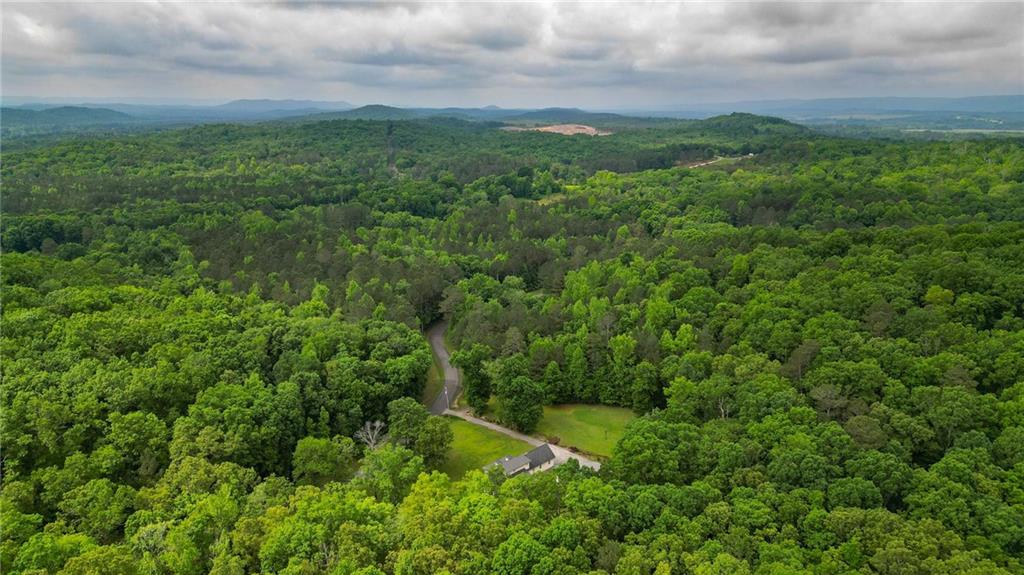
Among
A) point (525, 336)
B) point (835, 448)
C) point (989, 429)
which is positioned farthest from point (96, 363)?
point (989, 429)

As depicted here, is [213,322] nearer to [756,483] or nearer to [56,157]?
[756,483]

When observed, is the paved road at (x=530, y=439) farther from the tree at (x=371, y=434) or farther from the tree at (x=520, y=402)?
the tree at (x=371, y=434)

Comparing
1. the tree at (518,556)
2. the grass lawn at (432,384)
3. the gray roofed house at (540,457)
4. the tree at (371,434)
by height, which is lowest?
the grass lawn at (432,384)

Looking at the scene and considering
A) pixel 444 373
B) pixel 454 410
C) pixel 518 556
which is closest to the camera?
pixel 518 556

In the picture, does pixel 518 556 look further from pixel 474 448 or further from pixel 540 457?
pixel 474 448

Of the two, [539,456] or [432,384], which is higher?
[539,456]

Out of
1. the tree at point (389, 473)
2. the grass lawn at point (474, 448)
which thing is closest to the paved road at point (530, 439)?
the grass lawn at point (474, 448)

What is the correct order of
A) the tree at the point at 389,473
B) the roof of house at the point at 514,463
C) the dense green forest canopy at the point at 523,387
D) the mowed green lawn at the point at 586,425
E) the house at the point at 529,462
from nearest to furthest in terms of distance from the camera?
the dense green forest canopy at the point at 523,387, the tree at the point at 389,473, the roof of house at the point at 514,463, the house at the point at 529,462, the mowed green lawn at the point at 586,425

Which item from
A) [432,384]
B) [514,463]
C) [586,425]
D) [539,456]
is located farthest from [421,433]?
[432,384]
